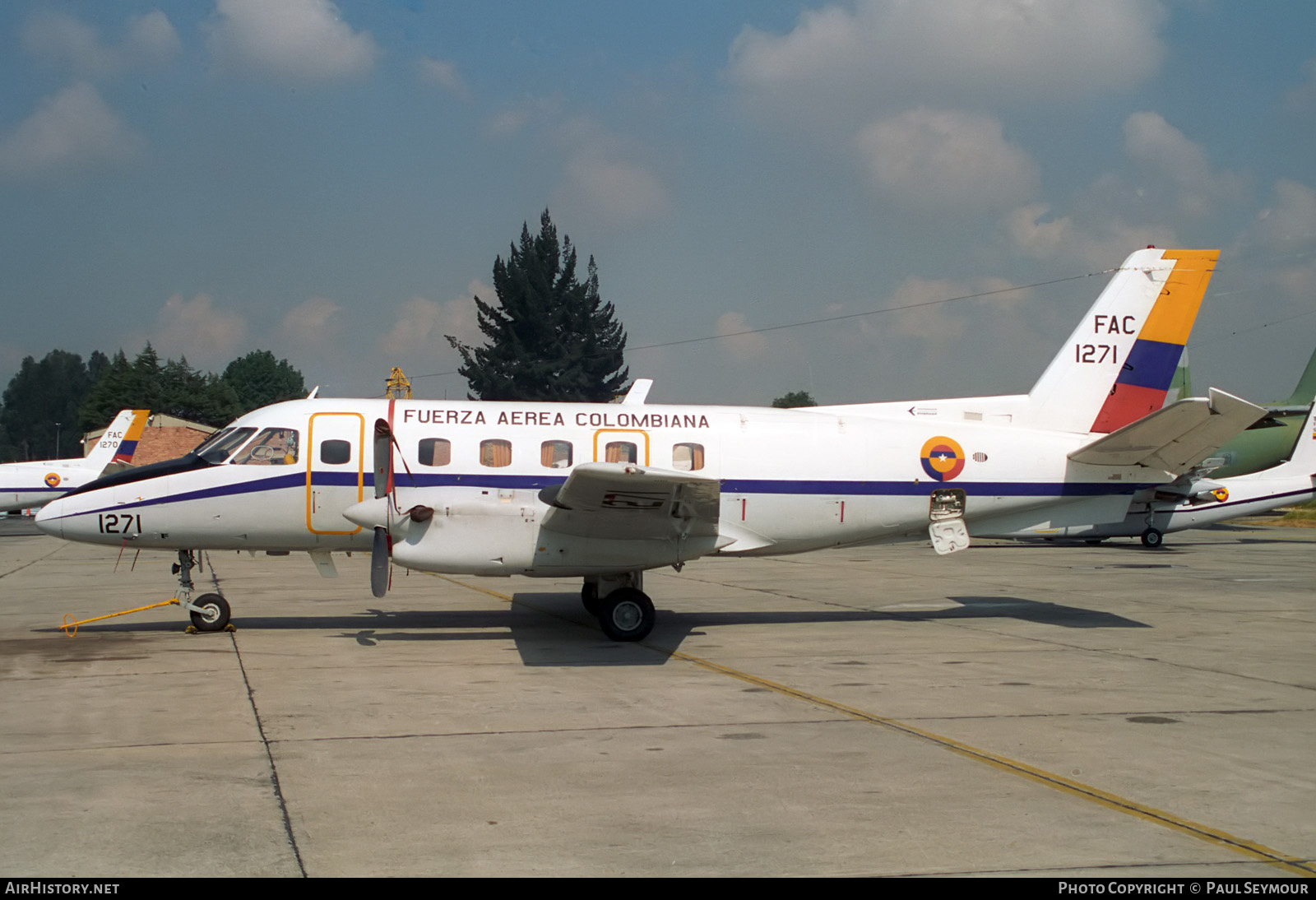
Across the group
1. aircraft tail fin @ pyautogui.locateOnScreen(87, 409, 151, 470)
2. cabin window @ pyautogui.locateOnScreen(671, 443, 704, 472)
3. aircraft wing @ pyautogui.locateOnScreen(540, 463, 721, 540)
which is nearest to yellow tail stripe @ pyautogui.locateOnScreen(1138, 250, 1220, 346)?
cabin window @ pyautogui.locateOnScreen(671, 443, 704, 472)

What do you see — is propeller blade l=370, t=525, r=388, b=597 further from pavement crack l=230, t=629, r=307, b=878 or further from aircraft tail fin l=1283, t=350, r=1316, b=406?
aircraft tail fin l=1283, t=350, r=1316, b=406

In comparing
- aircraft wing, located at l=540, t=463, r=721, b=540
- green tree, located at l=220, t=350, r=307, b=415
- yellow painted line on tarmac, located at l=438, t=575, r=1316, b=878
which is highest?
green tree, located at l=220, t=350, r=307, b=415

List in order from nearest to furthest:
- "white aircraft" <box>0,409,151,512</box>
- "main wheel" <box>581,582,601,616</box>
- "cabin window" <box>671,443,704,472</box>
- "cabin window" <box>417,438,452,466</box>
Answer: "cabin window" <box>417,438,452,466</box>, "cabin window" <box>671,443,704,472</box>, "main wheel" <box>581,582,601,616</box>, "white aircraft" <box>0,409,151,512</box>

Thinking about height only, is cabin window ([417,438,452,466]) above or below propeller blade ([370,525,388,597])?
above

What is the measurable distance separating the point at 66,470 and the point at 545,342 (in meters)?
35.0

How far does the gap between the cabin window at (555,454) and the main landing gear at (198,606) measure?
15.0 feet

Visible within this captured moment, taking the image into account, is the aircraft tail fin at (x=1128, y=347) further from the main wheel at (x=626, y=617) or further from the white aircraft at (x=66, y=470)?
the white aircraft at (x=66, y=470)

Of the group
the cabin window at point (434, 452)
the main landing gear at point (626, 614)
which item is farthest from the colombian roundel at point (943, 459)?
the cabin window at point (434, 452)

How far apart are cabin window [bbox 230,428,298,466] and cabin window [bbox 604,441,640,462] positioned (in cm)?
398

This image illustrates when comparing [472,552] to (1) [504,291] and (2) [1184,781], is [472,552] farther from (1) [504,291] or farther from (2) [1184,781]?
(1) [504,291]

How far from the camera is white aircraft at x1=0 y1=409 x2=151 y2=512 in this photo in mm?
42281

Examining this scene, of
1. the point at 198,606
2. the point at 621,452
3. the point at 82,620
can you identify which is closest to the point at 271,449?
the point at 198,606

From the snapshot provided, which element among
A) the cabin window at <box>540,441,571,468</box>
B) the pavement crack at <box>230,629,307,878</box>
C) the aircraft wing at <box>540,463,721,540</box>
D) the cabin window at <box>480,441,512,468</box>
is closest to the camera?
the pavement crack at <box>230,629,307,878</box>

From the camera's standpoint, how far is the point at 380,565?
12.4 metres
